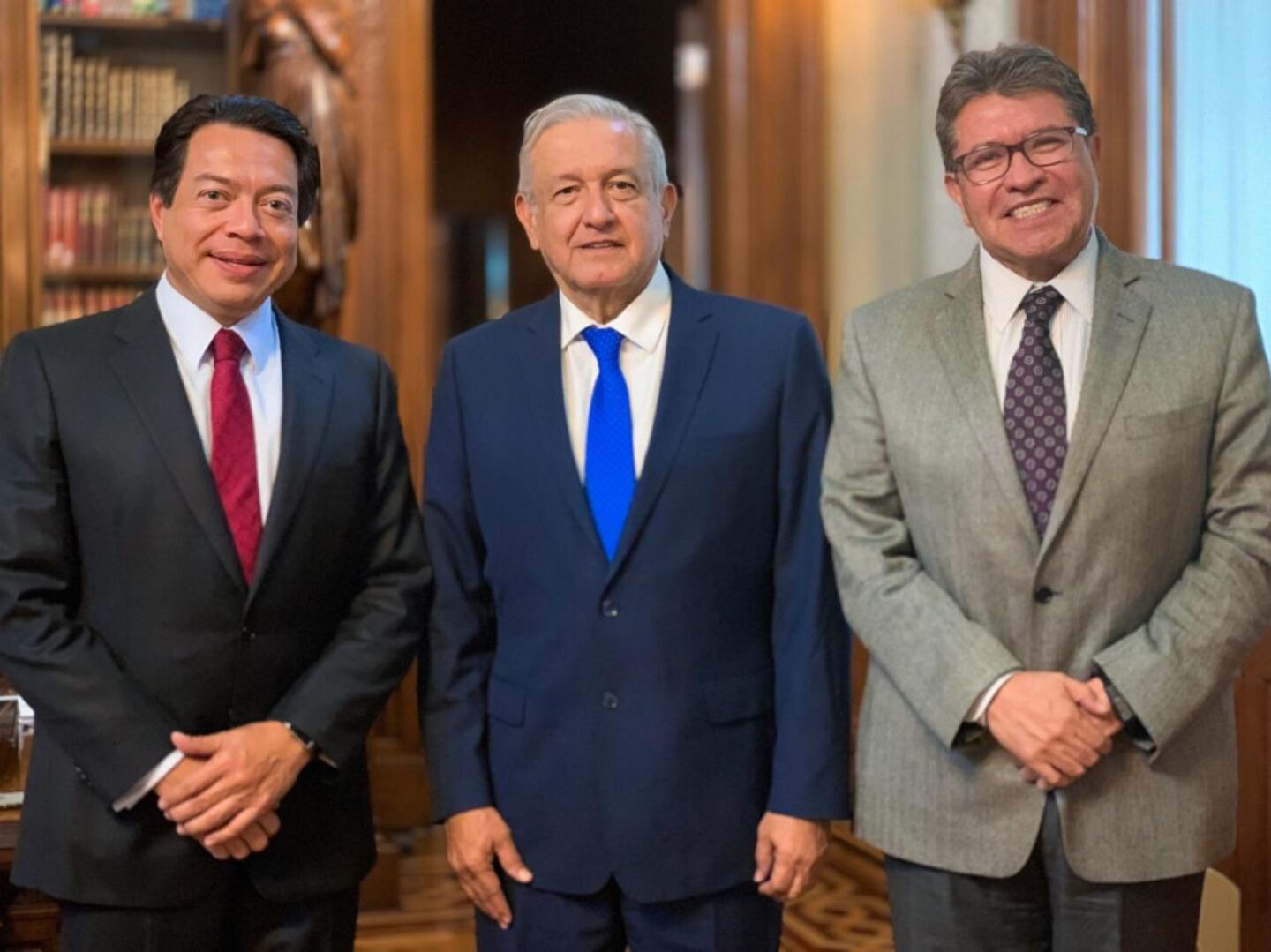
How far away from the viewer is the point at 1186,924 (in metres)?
1.86

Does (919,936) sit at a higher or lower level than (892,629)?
lower

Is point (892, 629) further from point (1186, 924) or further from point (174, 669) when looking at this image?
point (174, 669)

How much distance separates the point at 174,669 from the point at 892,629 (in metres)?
0.84

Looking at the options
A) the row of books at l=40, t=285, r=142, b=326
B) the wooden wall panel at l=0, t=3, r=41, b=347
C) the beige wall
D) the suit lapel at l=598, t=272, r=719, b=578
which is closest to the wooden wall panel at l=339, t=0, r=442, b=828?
the row of books at l=40, t=285, r=142, b=326

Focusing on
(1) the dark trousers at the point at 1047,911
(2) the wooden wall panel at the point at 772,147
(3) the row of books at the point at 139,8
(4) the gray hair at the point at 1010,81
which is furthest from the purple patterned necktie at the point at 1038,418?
(3) the row of books at the point at 139,8

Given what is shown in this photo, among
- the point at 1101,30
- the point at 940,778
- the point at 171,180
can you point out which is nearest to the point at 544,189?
the point at 171,180

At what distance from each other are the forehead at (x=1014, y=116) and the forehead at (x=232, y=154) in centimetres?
84

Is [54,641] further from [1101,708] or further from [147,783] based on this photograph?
[1101,708]

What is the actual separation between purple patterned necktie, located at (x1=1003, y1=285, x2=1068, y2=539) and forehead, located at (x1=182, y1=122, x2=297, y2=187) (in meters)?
0.92

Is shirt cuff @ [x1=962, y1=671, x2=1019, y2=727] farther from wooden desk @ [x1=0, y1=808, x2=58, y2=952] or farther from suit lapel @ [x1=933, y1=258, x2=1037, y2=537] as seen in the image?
wooden desk @ [x1=0, y1=808, x2=58, y2=952]

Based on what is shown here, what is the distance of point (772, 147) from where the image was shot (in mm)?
4980

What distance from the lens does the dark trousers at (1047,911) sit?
182 cm

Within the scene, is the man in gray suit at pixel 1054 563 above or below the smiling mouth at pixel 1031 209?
below

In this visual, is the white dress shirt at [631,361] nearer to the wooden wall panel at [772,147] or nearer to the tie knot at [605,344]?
the tie knot at [605,344]
